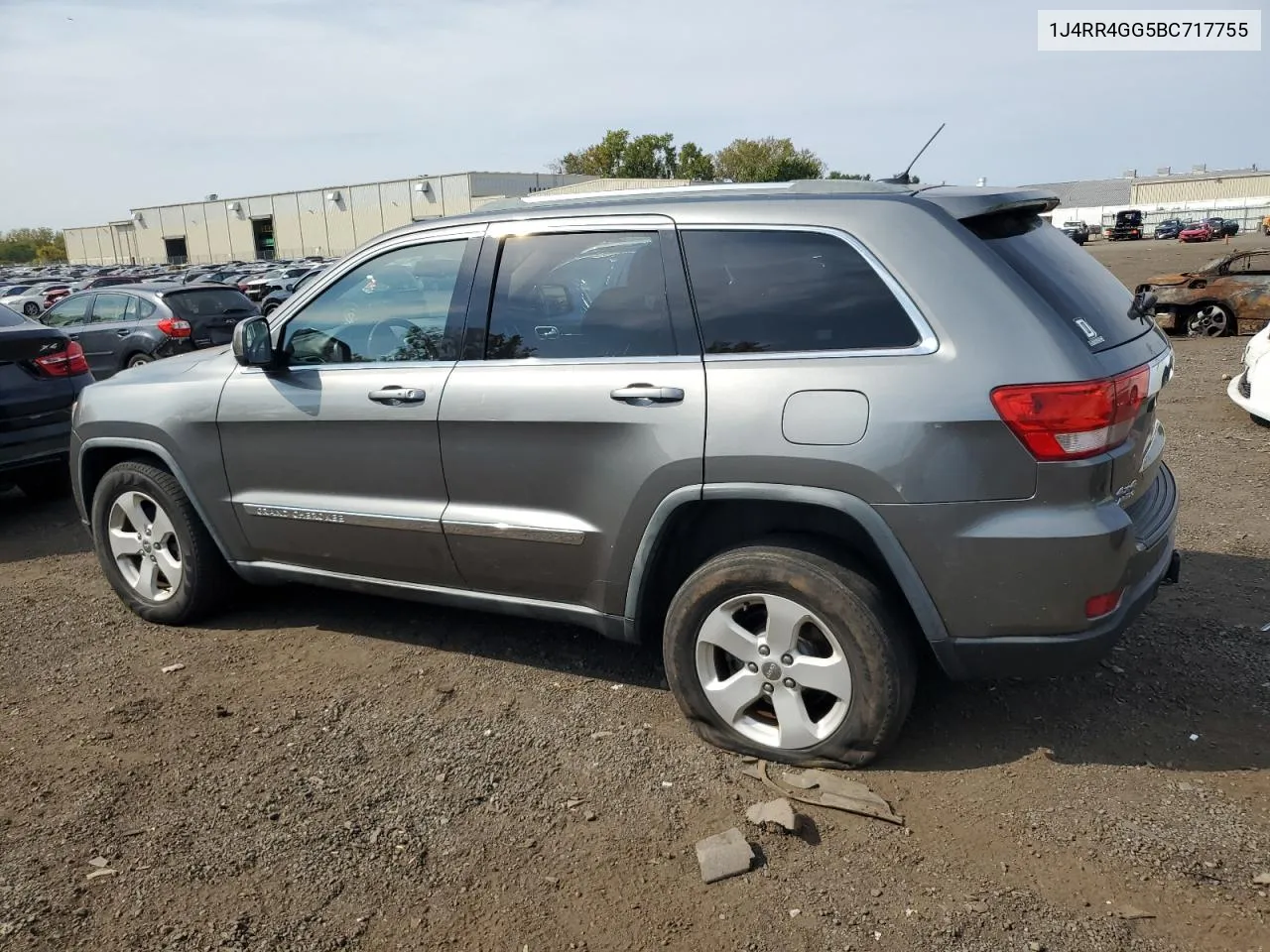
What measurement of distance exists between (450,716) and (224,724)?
88cm

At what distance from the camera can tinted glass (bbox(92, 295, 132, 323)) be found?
14.1 m

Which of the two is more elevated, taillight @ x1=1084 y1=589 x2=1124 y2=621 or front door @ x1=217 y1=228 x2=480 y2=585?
front door @ x1=217 y1=228 x2=480 y2=585

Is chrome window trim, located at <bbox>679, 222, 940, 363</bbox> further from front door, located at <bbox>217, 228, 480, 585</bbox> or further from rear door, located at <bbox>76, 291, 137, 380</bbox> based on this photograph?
rear door, located at <bbox>76, 291, 137, 380</bbox>

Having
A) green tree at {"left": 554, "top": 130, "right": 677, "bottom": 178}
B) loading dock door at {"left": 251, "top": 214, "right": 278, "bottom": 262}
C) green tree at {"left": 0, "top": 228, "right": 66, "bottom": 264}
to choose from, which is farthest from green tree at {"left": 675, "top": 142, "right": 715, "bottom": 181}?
green tree at {"left": 0, "top": 228, "right": 66, "bottom": 264}

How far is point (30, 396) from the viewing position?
22.9 ft

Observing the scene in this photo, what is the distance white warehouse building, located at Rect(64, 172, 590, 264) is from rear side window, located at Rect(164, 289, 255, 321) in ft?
147

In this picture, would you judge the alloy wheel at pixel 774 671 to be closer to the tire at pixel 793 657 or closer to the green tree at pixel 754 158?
the tire at pixel 793 657

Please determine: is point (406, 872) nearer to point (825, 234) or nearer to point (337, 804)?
point (337, 804)

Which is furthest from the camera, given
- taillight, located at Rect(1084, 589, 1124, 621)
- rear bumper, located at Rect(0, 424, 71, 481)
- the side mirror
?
rear bumper, located at Rect(0, 424, 71, 481)

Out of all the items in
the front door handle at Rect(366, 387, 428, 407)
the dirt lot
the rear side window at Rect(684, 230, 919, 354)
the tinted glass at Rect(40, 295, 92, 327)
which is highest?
the rear side window at Rect(684, 230, 919, 354)

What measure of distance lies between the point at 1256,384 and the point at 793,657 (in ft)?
21.1

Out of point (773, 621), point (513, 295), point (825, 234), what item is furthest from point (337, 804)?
point (825, 234)

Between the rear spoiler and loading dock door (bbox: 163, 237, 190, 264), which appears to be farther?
loading dock door (bbox: 163, 237, 190, 264)

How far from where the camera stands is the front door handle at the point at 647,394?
334cm
